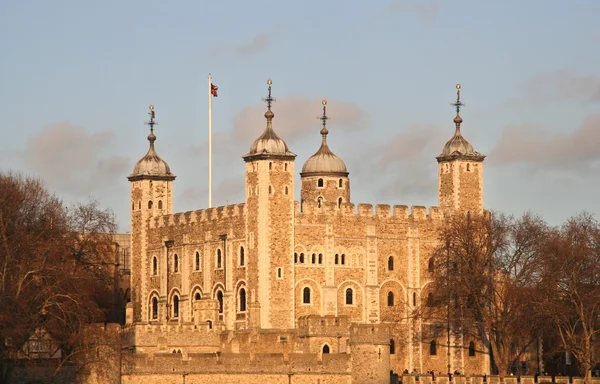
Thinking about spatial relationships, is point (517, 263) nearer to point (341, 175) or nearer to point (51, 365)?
point (341, 175)

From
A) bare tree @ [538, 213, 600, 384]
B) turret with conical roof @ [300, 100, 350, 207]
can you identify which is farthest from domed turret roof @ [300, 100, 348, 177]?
bare tree @ [538, 213, 600, 384]

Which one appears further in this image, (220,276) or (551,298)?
(220,276)

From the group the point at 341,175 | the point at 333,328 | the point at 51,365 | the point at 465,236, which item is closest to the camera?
the point at 51,365

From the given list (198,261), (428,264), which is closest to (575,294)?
(428,264)

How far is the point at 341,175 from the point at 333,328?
2396 cm

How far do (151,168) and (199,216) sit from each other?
18.6 ft

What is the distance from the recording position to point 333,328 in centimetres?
9994

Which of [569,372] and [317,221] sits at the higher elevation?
[317,221]

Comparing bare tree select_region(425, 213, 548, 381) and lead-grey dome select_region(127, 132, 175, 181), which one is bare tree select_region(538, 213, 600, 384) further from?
lead-grey dome select_region(127, 132, 175, 181)

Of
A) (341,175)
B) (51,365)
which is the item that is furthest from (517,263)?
(51,365)

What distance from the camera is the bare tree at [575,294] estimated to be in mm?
99125

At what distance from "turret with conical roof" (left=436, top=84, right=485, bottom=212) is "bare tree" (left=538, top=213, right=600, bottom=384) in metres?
12.3

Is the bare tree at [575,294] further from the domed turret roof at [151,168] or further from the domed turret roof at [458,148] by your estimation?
the domed turret roof at [151,168]

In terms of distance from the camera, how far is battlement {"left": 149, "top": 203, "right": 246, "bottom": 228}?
11256 cm
